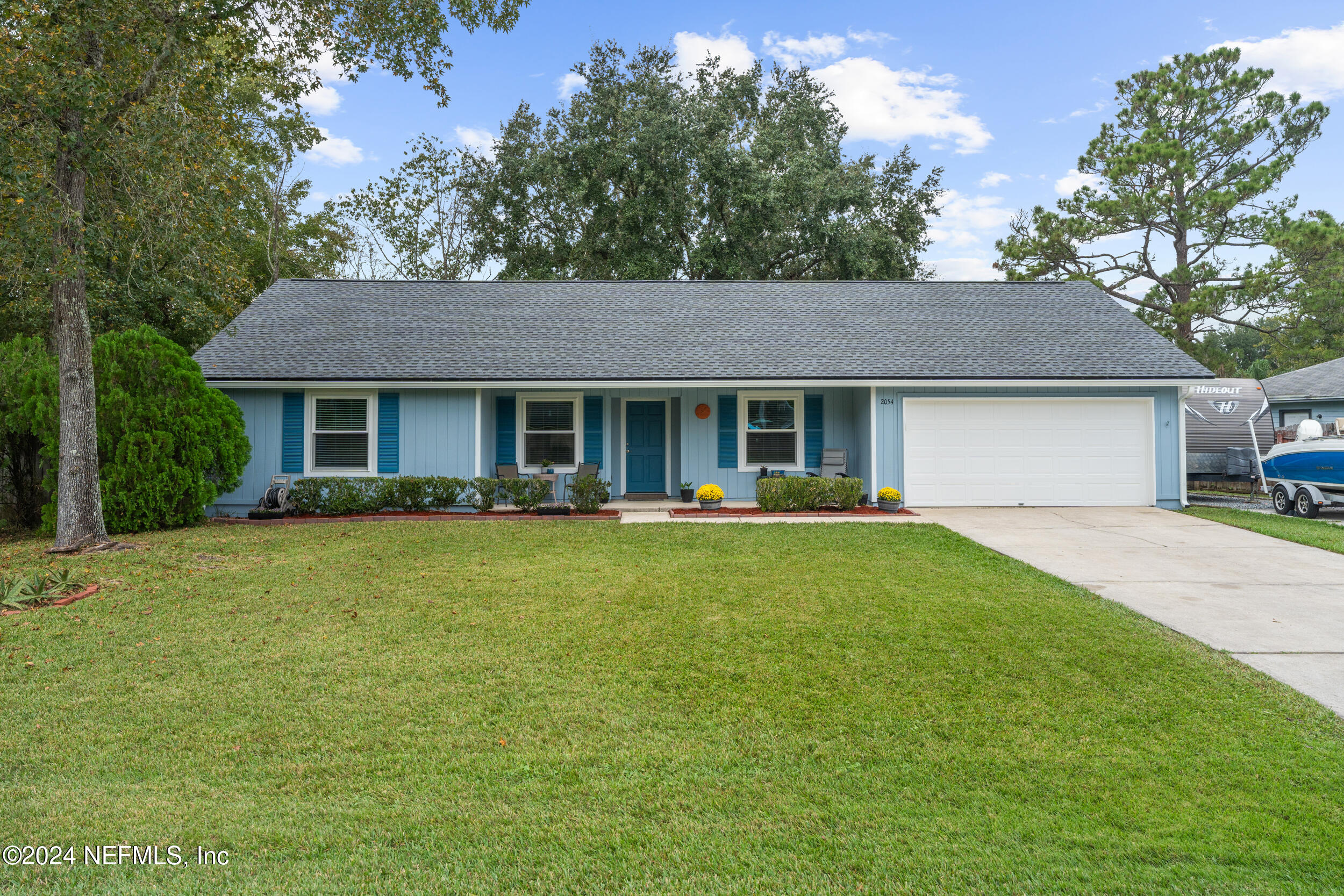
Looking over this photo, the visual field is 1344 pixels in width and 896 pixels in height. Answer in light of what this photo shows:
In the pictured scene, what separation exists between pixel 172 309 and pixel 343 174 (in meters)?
9.73

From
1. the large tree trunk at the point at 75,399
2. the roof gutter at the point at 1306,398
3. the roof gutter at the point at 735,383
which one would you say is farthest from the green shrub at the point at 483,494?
the roof gutter at the point at 1306,398

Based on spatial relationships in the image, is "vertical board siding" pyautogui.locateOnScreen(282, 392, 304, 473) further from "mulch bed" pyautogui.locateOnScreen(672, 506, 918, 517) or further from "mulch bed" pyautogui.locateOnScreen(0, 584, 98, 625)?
"mulch bed" pyautogui.locateOnScreen(672, 506, 918, 517)

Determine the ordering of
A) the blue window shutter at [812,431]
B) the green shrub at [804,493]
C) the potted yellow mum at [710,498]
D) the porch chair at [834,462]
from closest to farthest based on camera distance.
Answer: the green shrub at [804,493]
the potted yellow mum at [710,498]
the porch chair at [834,462]
the blue window shutter at [812,431]

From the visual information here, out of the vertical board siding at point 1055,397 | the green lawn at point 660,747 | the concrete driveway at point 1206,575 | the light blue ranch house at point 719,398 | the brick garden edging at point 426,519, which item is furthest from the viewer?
the vertical board siding at point 1055,397

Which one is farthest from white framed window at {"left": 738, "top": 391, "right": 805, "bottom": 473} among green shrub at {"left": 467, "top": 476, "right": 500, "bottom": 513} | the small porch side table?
green shrub at {"left": 467, "top": 476, "right": 500, "bottom": 513}

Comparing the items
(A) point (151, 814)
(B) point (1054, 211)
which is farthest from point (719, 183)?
(A) point (151, 814)

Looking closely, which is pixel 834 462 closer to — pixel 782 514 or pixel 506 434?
pixel 782 514

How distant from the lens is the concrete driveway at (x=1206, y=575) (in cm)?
494

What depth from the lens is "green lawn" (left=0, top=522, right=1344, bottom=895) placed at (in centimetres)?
256

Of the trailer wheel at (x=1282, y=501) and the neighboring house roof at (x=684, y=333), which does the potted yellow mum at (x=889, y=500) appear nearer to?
the neighboring house roof at (x=684, y=333)

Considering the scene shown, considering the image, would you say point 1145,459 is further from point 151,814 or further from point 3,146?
point 3,146

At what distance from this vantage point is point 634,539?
31.3 ft

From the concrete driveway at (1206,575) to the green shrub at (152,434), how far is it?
11.1 meters

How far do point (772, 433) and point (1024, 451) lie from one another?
4.50 meters
